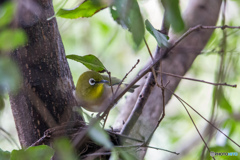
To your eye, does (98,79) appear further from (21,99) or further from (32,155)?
(32,155)

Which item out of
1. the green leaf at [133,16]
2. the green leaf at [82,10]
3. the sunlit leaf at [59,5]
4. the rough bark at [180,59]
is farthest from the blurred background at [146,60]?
the green leaf at [133,16]

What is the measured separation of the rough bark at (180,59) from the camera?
204cm

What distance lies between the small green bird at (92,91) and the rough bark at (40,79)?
29.1 inches

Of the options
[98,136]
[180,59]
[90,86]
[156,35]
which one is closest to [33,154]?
[98,136]

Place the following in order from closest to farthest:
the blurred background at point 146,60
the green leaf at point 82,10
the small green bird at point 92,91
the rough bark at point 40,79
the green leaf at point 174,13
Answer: the green leaf at point 174,13, the green leaf at point 82,10, the rough bark at point 40,79, the small green bird at point 92,91, the blurred background at point 146,60

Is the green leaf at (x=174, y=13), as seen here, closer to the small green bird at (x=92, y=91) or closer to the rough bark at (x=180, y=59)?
the rough bark at (x=180, y=59)

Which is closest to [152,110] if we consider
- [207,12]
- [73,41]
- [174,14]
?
[207,12]

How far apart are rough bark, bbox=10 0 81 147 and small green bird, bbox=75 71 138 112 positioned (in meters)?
0.74

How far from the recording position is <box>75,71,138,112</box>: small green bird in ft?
7.36

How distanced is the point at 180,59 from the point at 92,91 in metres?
0.65

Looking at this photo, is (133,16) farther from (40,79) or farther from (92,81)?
(92,81)

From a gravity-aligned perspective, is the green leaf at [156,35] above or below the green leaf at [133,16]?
above

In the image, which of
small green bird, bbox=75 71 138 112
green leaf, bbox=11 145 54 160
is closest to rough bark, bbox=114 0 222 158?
small green bird, bbox=75 71 138 112

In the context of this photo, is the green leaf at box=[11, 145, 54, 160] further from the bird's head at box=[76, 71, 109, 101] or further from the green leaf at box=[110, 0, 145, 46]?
the bird's head at box=[76, 71, 109, 101]
